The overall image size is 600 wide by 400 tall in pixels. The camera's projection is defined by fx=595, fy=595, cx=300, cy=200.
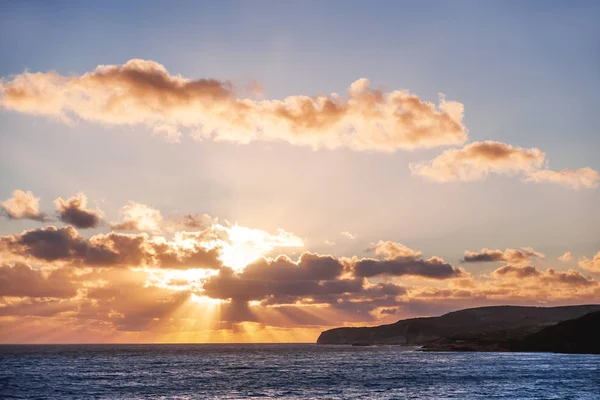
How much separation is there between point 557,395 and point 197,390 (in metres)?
59.6

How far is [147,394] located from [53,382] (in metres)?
34.2

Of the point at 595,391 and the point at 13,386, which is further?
the point at 13,386

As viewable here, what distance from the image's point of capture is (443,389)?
10219 cm

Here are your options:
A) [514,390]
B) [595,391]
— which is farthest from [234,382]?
[595,391]

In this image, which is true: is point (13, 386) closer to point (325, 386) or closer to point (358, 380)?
point (325, 386)

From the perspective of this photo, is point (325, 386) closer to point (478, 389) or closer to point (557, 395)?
point (478, 389)

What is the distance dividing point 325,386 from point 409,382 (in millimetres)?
17827

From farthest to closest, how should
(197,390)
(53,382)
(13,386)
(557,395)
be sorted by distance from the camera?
(53,382) < (13,386) < (197,390) < (557,395)

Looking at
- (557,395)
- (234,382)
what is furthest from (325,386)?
(557,395)

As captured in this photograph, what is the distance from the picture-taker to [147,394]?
99062 millimetres

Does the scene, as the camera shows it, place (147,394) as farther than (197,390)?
No

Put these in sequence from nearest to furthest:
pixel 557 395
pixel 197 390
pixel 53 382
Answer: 1. pixel 557 395
2. pixel 197 390
3. pixel 53 382

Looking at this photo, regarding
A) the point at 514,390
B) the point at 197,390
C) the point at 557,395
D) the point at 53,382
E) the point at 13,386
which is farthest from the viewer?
the point at 53,382

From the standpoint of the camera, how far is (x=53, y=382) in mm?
121750
